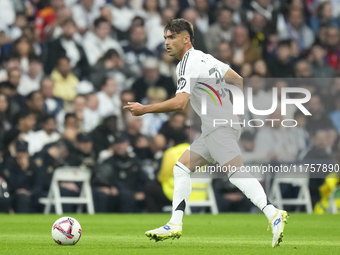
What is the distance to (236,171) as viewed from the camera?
700 cm

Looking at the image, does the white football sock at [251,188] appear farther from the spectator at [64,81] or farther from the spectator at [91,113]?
the spectator at [64,81]

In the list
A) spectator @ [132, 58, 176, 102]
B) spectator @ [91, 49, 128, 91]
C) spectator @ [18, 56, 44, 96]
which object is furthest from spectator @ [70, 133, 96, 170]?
spectator @ [132, 58, 176, 102]

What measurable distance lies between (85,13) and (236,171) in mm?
9915

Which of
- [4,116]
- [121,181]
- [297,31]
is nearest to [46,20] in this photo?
[4,116]

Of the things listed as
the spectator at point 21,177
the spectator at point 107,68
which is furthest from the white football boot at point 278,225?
the spectator at point 107,68

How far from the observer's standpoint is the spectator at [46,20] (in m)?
15.4

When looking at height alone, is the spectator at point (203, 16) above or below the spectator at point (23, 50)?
above

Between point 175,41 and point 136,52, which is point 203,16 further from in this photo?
point 175,41

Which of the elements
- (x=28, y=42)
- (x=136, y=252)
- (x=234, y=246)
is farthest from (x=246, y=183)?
(x=28, y=42)

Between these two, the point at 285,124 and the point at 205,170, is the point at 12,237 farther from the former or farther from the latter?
the point at 285,124

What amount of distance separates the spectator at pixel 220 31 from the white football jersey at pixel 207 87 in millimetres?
9007

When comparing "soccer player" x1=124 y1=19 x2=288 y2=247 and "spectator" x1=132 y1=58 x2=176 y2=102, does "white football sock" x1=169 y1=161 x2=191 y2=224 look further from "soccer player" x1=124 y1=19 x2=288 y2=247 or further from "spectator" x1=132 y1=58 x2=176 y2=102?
"spectator" x1=132 y1=58 x2=176 y2=102

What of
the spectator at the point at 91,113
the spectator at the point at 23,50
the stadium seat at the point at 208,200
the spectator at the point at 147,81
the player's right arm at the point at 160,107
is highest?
the spectator at the point at 23,50

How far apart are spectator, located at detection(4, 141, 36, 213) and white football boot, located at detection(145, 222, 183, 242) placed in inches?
261
